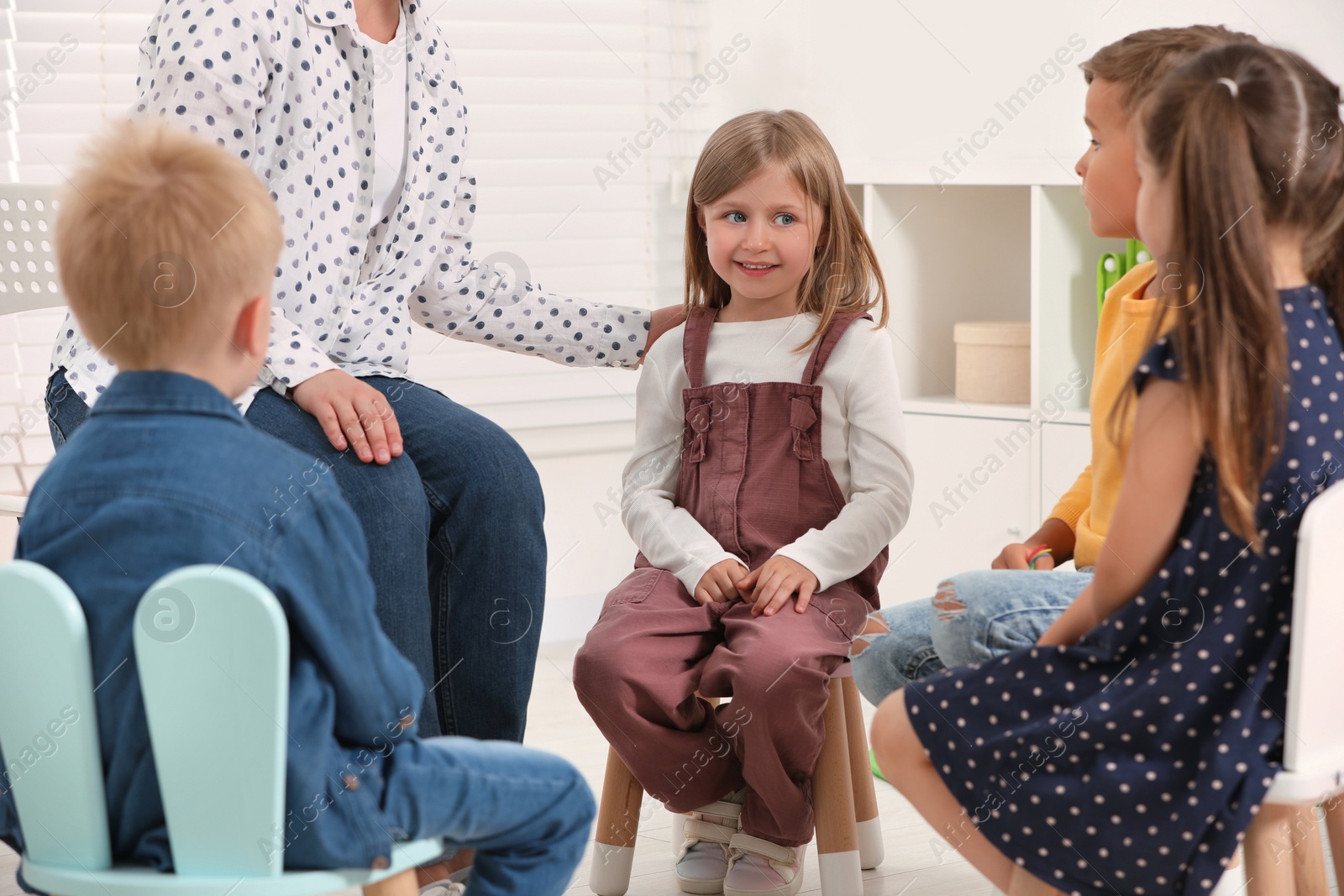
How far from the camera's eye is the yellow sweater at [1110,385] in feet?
3.83

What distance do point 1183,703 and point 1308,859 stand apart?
217mm

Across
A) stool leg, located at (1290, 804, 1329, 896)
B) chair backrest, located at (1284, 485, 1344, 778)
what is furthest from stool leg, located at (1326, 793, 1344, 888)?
chair backrest, located at (1284, 485, 1344, 778)

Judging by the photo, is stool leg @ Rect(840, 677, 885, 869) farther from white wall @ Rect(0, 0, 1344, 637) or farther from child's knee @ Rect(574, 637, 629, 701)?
white wall @ Rect(0, 0, 1344, 637)

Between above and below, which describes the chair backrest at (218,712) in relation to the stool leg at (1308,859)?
above

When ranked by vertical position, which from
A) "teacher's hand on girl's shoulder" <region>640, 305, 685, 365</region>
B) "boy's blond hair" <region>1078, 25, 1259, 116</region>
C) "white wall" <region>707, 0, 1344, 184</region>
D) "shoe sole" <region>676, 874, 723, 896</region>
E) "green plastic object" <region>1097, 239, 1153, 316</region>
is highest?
"white wall" <region>707, 0, 1344, 184</region>

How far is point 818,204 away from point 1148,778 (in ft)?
2.46

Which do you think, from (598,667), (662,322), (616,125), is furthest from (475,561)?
(616,125)

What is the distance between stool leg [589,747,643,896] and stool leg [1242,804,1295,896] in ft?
2.02

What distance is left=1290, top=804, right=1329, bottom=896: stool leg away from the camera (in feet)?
3.14

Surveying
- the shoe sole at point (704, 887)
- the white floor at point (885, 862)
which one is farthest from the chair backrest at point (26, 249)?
the shoe sole at point (704, 887)

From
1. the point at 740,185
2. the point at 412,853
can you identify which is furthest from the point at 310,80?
the point at 412,853

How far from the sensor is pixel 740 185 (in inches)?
55.1

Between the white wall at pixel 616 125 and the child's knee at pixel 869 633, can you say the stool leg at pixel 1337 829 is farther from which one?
the white wall at pixel 616 125

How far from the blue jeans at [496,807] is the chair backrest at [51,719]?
178mm
